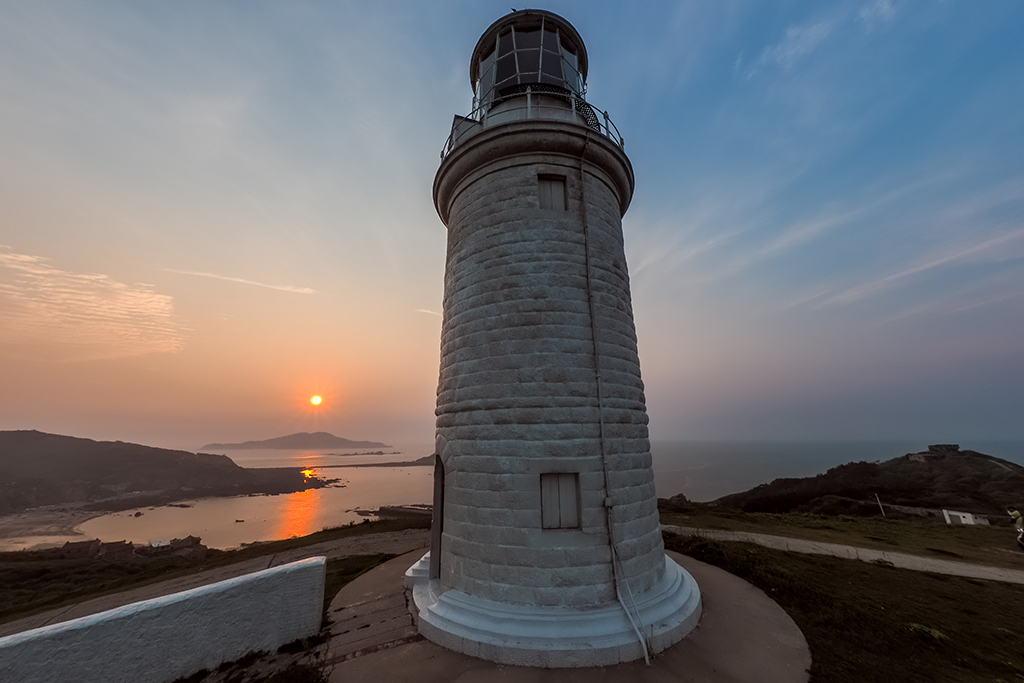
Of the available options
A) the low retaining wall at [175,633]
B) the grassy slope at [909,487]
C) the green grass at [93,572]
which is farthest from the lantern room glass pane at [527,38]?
the grassy slope at [909,487]

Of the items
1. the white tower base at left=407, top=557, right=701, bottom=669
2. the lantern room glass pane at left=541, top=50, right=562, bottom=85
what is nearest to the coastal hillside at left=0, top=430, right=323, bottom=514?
the white tower base at left=407, top=557, right=701, bottom=669

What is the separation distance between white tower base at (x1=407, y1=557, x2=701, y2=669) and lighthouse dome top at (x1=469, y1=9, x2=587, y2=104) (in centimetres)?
1166

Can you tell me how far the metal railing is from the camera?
9.09 metres

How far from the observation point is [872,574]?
400 inches

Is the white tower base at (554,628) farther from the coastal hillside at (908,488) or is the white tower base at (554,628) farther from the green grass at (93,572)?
the coastal hillside at (908,488)

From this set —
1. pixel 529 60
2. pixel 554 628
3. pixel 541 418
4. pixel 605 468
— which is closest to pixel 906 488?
pixel 605 468

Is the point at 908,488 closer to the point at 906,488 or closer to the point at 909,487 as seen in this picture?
the point at 906,488

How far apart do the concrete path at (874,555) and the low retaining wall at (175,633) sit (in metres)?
12.7

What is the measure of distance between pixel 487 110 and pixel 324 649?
40.0 feet

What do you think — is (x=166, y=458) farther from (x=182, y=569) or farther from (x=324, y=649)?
(x=324, y=649)

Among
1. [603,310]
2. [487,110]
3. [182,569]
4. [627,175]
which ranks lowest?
[182,569]

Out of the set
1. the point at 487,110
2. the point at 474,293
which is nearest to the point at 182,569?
the point at 474,293

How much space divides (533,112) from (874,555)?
17091 mm

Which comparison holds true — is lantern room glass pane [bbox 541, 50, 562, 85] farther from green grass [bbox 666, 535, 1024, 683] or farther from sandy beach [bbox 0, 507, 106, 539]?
sandy beach [bbox 0, 507, 106, 539]
